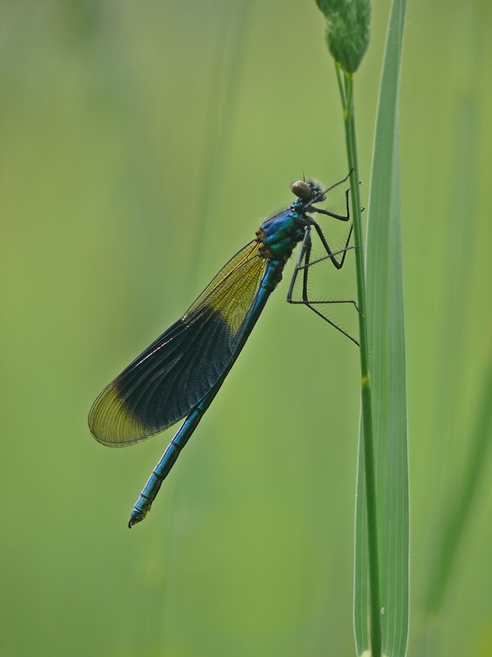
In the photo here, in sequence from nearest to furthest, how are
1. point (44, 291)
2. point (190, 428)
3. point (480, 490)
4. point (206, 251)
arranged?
point (480, 490)
point (206, 251)
point (190, 428)
point (44, 291)

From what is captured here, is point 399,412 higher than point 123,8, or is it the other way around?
point 123,8

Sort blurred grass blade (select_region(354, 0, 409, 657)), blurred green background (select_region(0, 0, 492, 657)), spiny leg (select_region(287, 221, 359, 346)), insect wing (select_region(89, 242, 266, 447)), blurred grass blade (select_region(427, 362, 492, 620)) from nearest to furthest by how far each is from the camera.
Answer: blurred grass blade (select_region(354, 0, 409, 657))
blurred grass blade (select_region(427, 362, 492, 620))
blurred green background (select_region(0, 0, 492, 657))
spiny leg (select_region(287, 221, 359, 346))
insect wing (select_region(89, 242, 266, 447))

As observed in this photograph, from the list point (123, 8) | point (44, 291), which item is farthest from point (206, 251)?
point (123, 8)

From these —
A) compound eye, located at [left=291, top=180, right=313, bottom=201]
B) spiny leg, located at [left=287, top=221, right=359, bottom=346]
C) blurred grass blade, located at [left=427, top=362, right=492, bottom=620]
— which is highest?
compound eye, located at [left=291, top=180, right=313, bottom=201]

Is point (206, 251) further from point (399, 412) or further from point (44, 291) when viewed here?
point (44, 291)

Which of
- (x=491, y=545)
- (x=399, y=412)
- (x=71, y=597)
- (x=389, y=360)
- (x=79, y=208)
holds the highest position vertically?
(x=79, y=208)

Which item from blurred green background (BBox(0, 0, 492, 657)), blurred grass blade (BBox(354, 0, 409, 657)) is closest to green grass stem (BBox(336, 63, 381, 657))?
A: blurred grass blade (BBox(354, 0, 409, 657))

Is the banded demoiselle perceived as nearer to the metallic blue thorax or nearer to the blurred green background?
the metallic blue thorax
